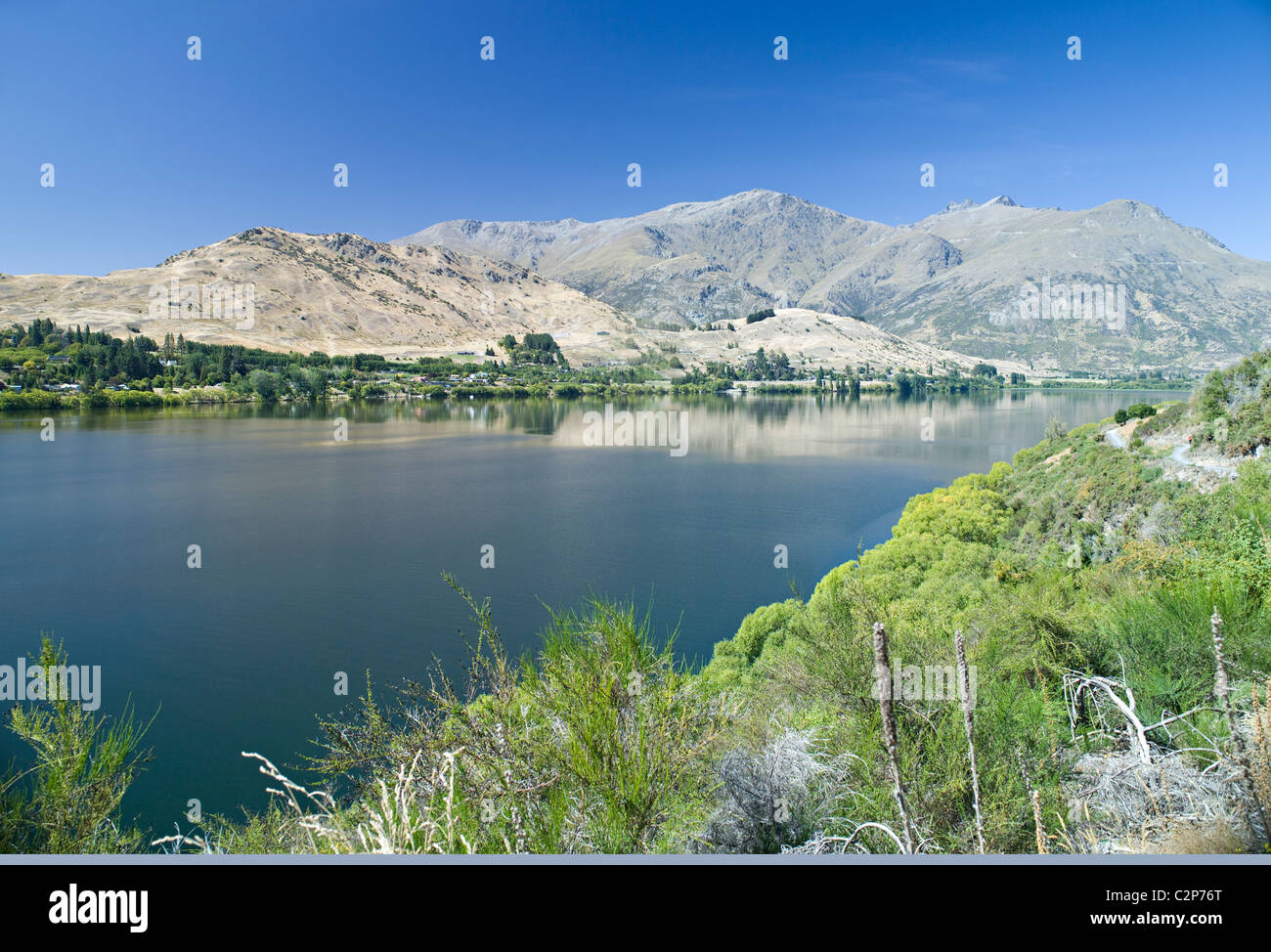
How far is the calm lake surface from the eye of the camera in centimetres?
1135

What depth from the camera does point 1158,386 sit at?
90.6 meters

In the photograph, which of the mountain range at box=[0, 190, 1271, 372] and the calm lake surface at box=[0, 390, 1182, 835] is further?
the mountain range at box=[0, 190, 1271, 372]

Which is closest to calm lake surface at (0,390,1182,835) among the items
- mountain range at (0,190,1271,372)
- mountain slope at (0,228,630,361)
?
mountain slope at (0,228,630,361)

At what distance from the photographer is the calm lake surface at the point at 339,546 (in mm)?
11352

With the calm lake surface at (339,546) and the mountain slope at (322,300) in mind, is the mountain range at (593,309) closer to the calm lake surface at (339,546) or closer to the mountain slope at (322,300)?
the mountain slope at (322,300)

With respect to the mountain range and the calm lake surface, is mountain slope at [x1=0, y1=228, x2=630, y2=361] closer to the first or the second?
the mountain range

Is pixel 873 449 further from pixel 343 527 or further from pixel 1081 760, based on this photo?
pixel 1081 760

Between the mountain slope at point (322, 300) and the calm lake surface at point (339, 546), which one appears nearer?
the calm lake surface at point (339, 546)

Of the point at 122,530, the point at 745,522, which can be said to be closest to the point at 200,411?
the point at 122,530

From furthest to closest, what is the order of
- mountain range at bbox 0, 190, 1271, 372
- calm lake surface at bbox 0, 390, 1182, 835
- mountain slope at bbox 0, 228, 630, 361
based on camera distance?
1. mountain range at bbox 0, 190, 1271, 372
2. mountain slope at bbox 0, 228, 630, 361
3. calm lake surface at bbox 0, 390, 1182, 835

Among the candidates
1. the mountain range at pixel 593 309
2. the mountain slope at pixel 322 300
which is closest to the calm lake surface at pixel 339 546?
the mountain slope at pixel 322 300

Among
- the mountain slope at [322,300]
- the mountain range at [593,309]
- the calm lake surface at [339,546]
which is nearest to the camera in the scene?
the calm lake surface at [339,546]

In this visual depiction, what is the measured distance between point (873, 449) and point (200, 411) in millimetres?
54436

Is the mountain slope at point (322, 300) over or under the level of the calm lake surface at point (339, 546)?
over
